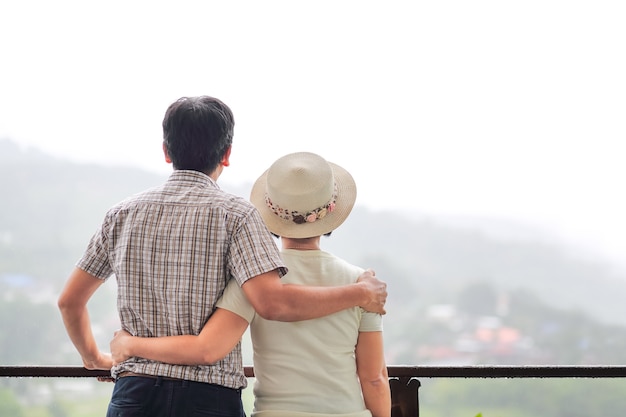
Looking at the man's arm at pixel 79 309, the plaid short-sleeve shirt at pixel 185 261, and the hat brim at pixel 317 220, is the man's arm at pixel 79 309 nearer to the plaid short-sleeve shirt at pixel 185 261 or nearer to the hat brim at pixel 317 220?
the plaid short-sleeve shirt at pixel 185 261

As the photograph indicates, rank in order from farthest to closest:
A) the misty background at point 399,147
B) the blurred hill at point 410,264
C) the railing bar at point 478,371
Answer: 1. the blurred hill at point 410,264
2. the misty background at point 399,147
3. the railing bar at point 478,371

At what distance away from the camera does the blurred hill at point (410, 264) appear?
39.6ft

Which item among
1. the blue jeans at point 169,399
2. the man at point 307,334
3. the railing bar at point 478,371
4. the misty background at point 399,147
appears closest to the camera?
the blue jeans at point 169,399

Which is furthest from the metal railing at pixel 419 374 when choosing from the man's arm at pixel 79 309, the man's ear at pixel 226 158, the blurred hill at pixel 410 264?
the blurred hill at pixel 410 264

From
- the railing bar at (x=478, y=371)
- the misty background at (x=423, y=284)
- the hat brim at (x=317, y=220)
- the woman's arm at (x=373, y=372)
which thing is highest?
the hat brim at (x=317, y=220)

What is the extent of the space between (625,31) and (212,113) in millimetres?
13762

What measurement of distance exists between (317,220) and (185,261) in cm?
30

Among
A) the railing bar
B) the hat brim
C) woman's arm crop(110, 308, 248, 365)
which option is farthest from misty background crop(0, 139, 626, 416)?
woman's arm crop(110, 308, 248, 365)

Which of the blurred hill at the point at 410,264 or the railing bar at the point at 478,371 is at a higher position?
the railing bar at the point at 478,371

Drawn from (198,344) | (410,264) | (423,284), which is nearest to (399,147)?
(410,264)

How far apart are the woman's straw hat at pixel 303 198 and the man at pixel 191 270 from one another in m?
0.14

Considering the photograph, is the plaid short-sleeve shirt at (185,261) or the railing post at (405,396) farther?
the railing post at (405,396)

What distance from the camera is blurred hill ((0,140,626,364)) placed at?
1208cm

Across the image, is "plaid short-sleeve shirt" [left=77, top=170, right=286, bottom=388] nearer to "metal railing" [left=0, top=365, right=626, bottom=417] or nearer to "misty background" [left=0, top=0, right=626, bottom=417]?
"metal railing" [left=0, top=365, right=626, bottom=417]
